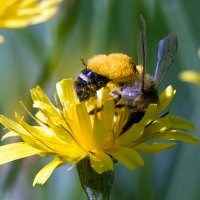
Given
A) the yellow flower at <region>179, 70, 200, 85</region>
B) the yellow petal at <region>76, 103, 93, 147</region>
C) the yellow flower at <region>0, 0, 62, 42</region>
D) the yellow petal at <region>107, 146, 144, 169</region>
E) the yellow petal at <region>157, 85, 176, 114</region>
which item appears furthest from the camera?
the yellow flower at <region>0, 0, 62, 42</region>

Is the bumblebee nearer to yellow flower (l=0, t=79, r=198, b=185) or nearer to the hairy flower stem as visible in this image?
yellow flower (l=0, t=79, r=198, b=185)

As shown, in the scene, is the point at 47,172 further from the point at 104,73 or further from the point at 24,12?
the point at 24,12

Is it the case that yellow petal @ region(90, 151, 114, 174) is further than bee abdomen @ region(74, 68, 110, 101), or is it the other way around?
bee abdomen @ region(74, 68, 110, 101)

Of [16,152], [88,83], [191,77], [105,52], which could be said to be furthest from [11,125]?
[105,52]

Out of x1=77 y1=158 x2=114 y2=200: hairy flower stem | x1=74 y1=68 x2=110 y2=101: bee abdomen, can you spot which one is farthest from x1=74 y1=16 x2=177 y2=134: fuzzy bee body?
x1=77 y1=158 x2=114 y2=200: hairy flower stem

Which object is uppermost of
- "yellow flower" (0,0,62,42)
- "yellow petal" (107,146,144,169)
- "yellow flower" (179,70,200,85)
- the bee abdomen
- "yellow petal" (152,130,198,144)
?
"yellow flower" (0,0,62,42)

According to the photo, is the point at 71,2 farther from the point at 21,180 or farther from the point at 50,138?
the point at 50,138

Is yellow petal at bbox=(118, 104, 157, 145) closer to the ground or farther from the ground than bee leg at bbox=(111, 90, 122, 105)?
closer to the ground
